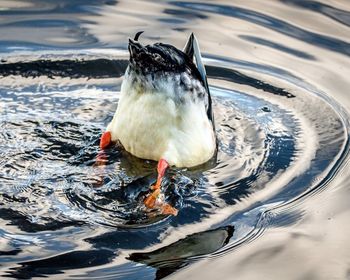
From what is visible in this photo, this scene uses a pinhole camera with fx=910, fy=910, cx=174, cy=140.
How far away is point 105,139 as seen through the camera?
737 centimetres

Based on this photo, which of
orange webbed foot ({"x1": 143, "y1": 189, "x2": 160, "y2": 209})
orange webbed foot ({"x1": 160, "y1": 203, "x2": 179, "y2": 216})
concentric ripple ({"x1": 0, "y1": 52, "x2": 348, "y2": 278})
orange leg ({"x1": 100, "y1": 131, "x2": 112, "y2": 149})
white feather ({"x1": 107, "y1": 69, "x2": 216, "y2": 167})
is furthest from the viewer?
orange leg ({"x1": 100, "y1": 131, "x2": 112, "y2": 149})

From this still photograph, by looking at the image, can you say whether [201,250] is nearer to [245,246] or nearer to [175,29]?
[245,246]

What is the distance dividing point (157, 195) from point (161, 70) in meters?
0.99

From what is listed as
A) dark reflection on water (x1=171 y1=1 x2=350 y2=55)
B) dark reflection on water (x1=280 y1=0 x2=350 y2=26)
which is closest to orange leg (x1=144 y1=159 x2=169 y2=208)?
dark reflection on water (x1=171 y1=1 x2=350 y2=55)

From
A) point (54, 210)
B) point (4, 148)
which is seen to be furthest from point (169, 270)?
point (4, 148)

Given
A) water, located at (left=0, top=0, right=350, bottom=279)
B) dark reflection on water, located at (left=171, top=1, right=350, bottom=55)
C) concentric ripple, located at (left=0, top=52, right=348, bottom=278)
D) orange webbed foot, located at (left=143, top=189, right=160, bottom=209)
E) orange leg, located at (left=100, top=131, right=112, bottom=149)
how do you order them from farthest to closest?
dark reflection on water, located at (left=171, top=1, right=350, bottom=55), orange leg, located at (left=100, top=131, right=112, bottom=149), orange webbed foot, located at (left=143, top=189, right=160, bottom=209), concentric ripple, located at (left=0, top=52, right=348, bottom=278), water, located at (left=0, top=0, right=350, bottom=279)

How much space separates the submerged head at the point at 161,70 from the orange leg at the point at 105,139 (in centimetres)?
49

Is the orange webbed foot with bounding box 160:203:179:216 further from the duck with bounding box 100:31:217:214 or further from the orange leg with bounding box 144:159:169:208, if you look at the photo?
the duck with bounding box 100:31:217:214

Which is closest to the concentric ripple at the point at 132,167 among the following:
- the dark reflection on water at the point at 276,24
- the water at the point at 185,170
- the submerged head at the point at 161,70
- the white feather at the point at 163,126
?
the water at the point at 185,170

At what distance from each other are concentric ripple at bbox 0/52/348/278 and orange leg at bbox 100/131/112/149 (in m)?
0.09

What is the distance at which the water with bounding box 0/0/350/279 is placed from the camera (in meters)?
5.90

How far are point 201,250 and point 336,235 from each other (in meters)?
0.99

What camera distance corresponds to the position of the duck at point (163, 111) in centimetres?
694

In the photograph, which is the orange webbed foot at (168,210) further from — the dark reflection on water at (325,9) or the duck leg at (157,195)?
the dark reflection on water at (325,9)
